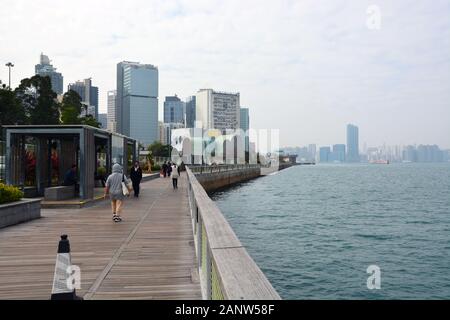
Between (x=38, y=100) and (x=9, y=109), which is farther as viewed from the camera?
(x=38, y=100)

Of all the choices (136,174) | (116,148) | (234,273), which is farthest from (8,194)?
(116,148)

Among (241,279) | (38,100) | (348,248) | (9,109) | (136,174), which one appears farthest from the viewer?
(38,100)

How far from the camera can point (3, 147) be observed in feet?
64.4

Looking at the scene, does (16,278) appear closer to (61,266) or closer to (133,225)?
(61,266)

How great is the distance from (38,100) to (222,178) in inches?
1103

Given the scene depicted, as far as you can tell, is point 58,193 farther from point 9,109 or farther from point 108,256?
point 9,109

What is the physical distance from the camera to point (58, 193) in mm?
18016

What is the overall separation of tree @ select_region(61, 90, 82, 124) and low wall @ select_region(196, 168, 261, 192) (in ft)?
60.2

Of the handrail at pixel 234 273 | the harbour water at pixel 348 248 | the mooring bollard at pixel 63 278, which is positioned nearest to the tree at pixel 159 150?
the harbour water at pixel 348 248

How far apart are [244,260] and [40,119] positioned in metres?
62.7

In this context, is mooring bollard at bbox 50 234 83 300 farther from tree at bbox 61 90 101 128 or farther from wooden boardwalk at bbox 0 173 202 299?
tree at bbox 61 90 101 128

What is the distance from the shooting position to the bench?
699 inches

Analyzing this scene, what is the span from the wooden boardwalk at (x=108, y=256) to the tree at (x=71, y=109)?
45.5 meters

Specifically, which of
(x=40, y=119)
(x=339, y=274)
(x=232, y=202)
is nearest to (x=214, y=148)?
(x=40, y=119)
